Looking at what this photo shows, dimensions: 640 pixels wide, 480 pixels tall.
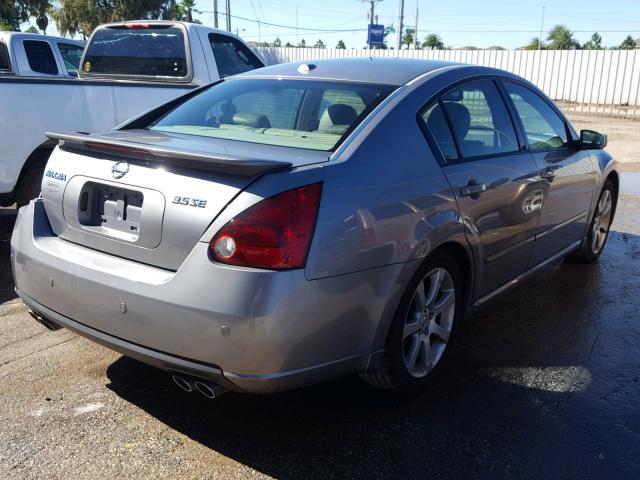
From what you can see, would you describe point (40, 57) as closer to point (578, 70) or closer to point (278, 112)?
point (278, 112)

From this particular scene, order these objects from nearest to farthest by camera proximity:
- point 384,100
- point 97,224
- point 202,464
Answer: point 202,464, point 97,224, point 384,100

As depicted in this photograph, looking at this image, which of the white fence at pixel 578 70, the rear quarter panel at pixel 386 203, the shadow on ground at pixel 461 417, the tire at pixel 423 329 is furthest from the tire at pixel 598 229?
the white fence at pixel 578 70

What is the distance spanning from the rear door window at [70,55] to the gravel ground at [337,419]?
26.7 ft

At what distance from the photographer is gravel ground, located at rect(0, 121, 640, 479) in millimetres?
2721

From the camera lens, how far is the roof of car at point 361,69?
3498mm

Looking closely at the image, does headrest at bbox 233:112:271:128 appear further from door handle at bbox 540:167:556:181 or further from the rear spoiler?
door handle at bbox 540:167:556:181

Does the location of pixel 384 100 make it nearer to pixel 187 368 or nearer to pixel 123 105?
pixel 187 368

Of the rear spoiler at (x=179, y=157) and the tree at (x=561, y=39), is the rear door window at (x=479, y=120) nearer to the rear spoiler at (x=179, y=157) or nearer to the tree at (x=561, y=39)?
the rear spoiler at (x=179, y=157)

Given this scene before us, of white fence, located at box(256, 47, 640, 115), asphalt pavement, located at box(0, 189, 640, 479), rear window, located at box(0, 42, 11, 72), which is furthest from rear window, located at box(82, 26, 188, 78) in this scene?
white fence, located at box(256, 47, 640, 115)

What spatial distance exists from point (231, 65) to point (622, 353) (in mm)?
5409

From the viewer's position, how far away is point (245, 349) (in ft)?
8.00

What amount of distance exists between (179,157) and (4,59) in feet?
29.7

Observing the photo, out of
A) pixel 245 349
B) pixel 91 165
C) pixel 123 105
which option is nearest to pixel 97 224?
pixel 91 165

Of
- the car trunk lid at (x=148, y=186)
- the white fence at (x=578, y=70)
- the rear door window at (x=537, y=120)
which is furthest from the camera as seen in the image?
the white fence at (x=578, y=70)
